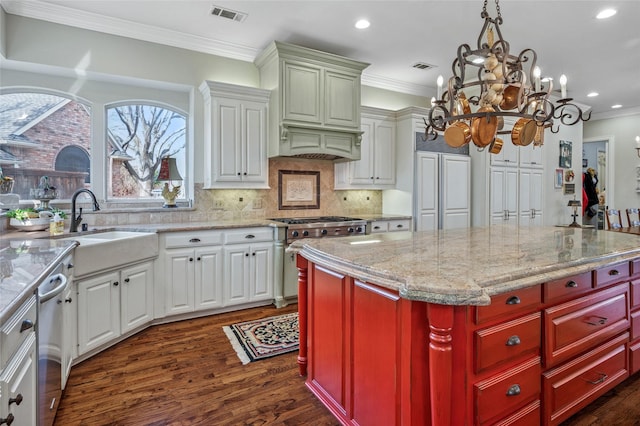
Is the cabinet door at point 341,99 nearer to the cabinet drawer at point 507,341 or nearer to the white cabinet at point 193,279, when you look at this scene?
the white cabinet at point 193,279

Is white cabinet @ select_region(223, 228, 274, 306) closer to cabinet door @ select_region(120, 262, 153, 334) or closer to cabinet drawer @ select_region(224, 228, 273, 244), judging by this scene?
cabinet drawer @ select_region(224, 228, 273, 244)

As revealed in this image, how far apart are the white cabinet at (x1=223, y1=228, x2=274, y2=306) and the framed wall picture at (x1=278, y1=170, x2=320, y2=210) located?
0.82 meters

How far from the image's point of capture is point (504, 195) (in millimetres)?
5391

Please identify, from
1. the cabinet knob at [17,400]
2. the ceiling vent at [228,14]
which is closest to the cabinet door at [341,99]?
the ceiling vent at [228,14]

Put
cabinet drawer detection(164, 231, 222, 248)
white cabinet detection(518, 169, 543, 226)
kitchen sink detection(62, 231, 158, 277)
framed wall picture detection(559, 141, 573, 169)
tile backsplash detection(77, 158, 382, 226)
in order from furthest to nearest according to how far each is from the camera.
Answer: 1. framed wall picture detection(559, 141, 573, 169)
2. white cabinet detection(518, 169, 543, 226)
3. tile backsplash detection(77, 158, 382, 226)
4. cabinet drawer detection(164, 231, 222, 248)
5. kitchen sink detection(62, 231, 158, 277)

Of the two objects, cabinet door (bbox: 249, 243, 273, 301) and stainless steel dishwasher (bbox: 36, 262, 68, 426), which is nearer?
stainless steel dishwasher (bbox: 36, 262, 68, 426)

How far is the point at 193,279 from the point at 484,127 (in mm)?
2872

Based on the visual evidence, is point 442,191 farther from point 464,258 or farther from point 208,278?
point 464,258

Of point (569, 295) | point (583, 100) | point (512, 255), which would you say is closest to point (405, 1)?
point (512, 255)

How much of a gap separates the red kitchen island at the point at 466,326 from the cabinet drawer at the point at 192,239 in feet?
5.26

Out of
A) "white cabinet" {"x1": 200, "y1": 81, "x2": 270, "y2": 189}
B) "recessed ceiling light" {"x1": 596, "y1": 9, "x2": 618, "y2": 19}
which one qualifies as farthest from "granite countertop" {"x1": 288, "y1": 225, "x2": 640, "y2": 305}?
"recessed ceiling light" {"x1": 596, "y1": 9, "x2": 618, "y2": 19}

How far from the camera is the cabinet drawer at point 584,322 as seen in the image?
1.70m

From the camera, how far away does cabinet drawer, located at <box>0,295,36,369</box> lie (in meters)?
1.11

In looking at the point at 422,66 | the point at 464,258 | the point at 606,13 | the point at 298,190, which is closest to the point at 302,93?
the point at 298,190
